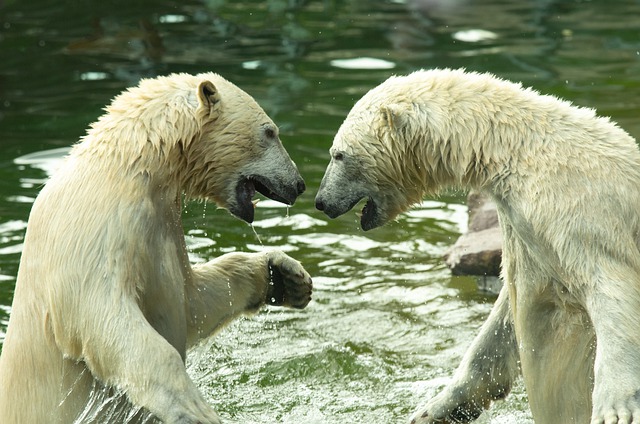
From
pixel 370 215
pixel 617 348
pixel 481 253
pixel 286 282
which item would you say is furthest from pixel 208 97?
pixel 481 253

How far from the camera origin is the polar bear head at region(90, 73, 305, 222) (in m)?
5.38

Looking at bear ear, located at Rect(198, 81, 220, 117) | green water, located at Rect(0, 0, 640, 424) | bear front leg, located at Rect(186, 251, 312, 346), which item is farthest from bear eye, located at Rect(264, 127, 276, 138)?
green water, located at Rect(0, 0, 640, 424)

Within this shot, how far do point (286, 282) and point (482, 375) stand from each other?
1.15 meters

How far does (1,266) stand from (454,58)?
780 cm

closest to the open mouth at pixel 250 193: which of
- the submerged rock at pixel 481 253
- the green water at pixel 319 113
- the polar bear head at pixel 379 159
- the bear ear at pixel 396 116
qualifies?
the polar bear head at pixel 379 159

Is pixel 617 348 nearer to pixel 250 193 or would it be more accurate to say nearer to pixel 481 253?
pixel 250 193

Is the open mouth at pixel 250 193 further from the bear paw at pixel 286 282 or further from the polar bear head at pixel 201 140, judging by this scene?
the bear paw at pixel 286 282

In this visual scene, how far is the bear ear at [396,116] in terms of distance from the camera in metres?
5.48

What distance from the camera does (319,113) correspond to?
12.7 m

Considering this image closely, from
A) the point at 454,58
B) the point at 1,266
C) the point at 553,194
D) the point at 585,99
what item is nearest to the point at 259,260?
the point at 553,194

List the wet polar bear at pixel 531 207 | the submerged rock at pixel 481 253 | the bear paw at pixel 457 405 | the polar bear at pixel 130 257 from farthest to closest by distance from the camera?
1. the submerged rock at pixel 481 253
2. the bear paw at pixel 457 405
3. the polar bear at pixel 130 257
4. the wet polar bear at pixel 531 207

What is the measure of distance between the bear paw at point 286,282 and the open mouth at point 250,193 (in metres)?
0.40

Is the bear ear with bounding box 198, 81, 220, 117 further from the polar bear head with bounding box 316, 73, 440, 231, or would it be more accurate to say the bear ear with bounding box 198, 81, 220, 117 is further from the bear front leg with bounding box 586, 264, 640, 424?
the bear front leg with bounding box 586, 264, 640, 424

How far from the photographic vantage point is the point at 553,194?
16.3 ft
